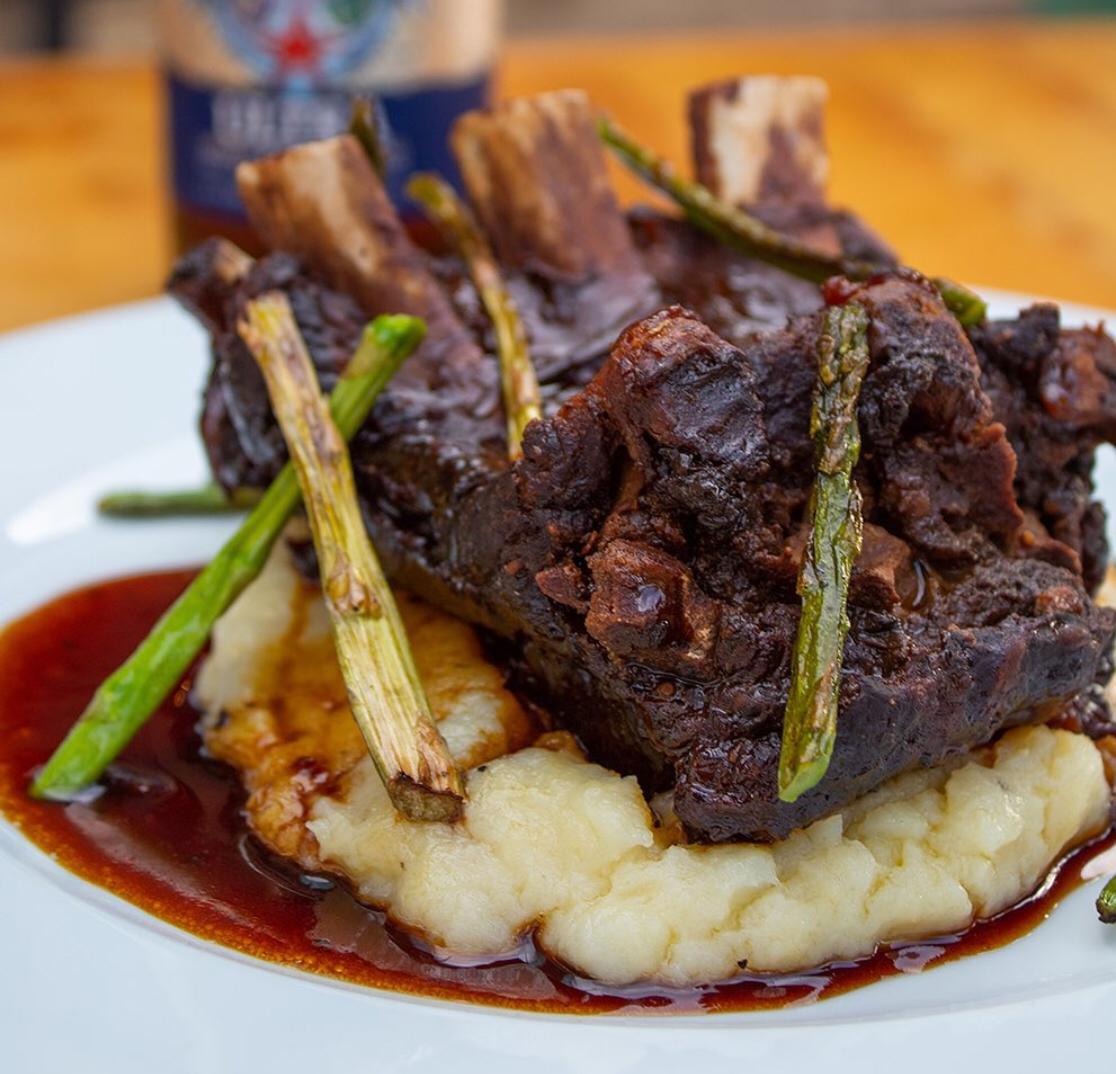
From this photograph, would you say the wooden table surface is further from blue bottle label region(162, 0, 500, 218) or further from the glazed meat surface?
the glazed meat surface

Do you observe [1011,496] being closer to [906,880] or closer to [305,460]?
[906,880]

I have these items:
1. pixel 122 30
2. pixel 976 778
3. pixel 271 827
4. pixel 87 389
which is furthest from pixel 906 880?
pixel 122 30

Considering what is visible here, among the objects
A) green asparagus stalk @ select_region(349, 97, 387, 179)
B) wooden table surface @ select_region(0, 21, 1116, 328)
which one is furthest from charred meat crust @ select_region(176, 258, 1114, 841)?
wooden table surface @ select_region(0, 21, 1116, 328)

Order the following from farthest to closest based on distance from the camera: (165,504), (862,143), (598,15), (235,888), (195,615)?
1. (598,15)
2. (862,143)
3. (165,504)
4. (195,615)
5. (235,888)

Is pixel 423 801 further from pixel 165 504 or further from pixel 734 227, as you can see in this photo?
pixel 165 504

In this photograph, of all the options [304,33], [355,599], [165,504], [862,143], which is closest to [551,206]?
[355,599]
